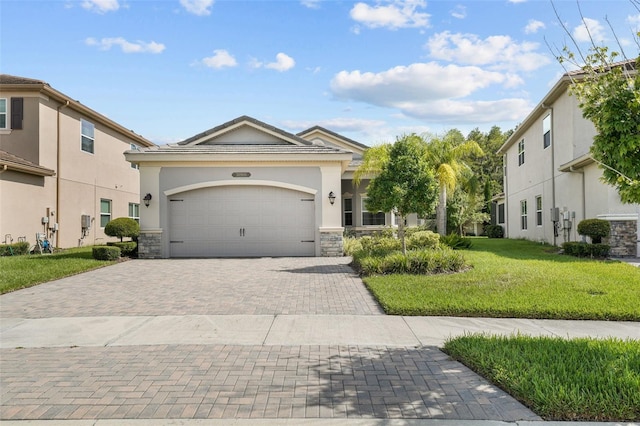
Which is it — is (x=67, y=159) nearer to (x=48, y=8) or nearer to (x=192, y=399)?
(x=48, y=8)

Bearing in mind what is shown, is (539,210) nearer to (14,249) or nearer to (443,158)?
(443,158)

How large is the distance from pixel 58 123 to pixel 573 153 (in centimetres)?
2137

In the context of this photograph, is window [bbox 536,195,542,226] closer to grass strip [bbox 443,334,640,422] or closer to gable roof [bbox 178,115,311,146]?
gable roof [bbox 178,115,311,146]

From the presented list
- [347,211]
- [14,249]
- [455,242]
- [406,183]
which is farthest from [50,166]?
[455,242]

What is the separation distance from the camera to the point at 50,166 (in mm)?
18547

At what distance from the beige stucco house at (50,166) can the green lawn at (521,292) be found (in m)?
14.6

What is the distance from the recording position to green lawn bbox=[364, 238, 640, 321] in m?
7.10

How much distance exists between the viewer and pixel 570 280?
9531 millimetres

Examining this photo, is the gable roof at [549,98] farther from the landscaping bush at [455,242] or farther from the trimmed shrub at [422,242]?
the landscaping bush at [455,242]

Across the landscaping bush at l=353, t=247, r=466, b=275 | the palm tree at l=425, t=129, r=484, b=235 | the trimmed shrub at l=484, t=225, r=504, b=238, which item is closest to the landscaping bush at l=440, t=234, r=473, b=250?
the palm tree at l=425, t=129, r=484, b=235

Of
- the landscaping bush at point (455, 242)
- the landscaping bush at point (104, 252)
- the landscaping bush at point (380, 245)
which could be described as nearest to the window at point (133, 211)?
the landscaping bush at point (104, 252)

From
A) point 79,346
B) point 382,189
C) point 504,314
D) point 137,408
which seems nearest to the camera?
point 137,408

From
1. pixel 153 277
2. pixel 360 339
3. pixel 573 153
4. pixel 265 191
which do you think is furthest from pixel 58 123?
pixel 573 153

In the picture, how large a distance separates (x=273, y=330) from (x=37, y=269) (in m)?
9.26
